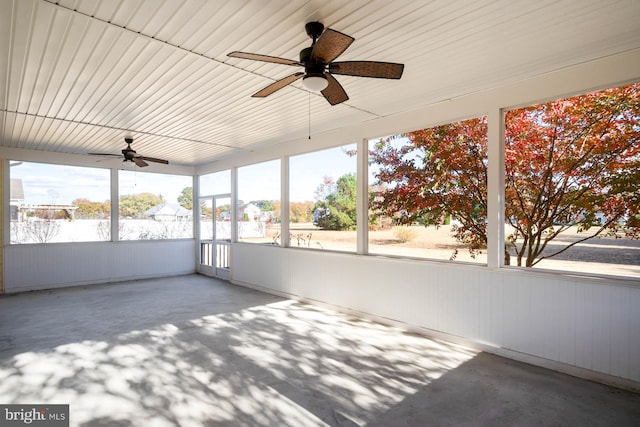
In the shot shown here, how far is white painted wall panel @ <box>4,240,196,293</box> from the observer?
21.9ft

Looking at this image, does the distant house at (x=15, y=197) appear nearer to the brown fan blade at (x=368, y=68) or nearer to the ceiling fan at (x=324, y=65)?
the ceiling fan at (x=324, y=65)

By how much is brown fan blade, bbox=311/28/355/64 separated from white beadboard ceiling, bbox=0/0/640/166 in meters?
0.28

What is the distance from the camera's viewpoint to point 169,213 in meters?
8.66

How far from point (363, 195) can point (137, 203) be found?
223 inches

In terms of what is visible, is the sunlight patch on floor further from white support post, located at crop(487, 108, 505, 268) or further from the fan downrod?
the fan downrod

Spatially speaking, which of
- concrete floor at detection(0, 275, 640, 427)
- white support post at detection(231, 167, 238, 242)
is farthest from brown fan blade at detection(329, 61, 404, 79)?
white support post at detection(231, 167, 238, 242)

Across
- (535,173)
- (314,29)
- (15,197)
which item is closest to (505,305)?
(535,173)

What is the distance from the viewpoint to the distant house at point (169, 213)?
8.38m

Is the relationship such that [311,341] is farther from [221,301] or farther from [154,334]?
[221,301]

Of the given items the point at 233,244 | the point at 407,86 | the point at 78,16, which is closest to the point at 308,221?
the point at 233,244

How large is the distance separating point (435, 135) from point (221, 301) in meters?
4.22

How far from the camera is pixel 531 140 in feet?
12.1

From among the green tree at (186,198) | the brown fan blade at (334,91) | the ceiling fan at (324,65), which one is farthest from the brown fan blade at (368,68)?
the green tree at (186,198)

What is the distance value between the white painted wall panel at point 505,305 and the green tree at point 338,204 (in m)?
0.50
